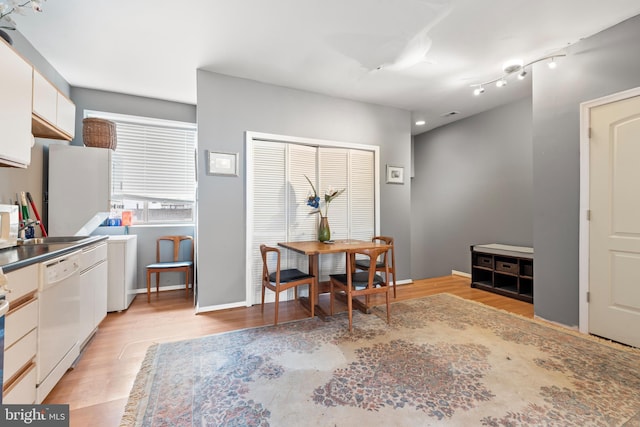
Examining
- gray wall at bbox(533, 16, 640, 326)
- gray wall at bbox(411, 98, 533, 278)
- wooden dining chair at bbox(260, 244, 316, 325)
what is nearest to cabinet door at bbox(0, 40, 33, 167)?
wooden dining chair at bbox(260, 244, 316, 325)

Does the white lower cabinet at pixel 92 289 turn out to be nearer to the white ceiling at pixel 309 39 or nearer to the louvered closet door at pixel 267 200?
the louvered closet door at pixel 267 200

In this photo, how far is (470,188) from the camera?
16.1 ft

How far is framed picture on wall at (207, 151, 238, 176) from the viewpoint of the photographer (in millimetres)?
3256

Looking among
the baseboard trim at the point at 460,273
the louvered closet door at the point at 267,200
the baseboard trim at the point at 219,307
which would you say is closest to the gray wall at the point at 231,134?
the baseboard trim at the point at 219,307

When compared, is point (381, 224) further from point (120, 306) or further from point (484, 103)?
point (120, 306)

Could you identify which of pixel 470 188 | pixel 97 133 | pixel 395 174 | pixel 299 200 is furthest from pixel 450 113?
pixel 97 133

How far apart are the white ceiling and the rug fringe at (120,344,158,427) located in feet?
9.04

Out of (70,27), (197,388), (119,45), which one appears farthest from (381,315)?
(70,27)

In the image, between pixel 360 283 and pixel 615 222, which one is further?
pixel 360 283

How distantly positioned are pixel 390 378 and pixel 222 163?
2733mm

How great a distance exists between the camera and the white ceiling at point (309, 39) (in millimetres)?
2258

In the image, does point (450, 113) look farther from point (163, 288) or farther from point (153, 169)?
point (163, 288)
